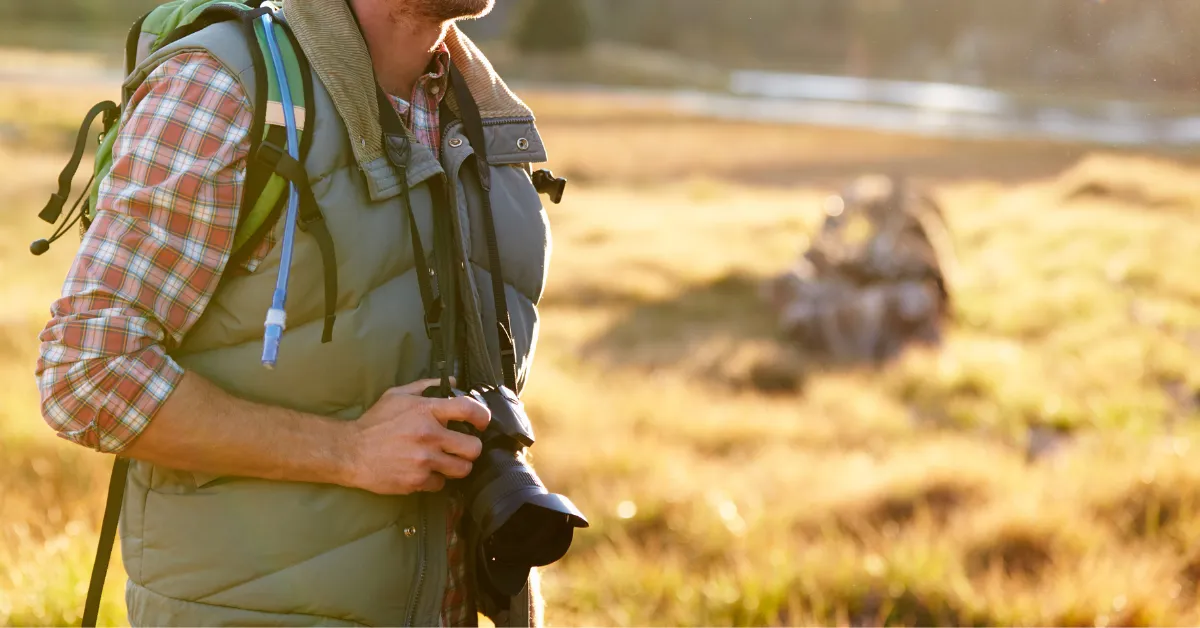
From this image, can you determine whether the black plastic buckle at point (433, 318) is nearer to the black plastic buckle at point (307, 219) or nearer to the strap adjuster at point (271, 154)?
the black plastic buckle at point (307, 219)

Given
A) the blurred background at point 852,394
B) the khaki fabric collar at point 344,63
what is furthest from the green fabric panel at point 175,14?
the blurred background at point 852,394

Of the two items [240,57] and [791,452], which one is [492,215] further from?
[791,452]

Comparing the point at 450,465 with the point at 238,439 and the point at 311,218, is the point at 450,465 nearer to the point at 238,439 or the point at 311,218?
the point at 238,439

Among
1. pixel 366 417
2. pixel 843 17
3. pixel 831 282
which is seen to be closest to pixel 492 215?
pixel 366 417

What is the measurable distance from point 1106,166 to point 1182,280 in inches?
341

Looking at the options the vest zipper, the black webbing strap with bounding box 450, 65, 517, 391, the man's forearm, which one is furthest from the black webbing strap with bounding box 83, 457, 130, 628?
the black webbing strap with bounding box 450, 65, 517, 391

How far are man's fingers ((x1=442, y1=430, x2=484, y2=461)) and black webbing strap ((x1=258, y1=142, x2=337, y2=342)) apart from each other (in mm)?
247

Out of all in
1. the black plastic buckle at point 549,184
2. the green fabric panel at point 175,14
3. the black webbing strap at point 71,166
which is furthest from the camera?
the black plastic buckle at point 549,184

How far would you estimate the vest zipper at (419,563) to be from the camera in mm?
1847

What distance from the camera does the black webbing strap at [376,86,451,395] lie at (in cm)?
182

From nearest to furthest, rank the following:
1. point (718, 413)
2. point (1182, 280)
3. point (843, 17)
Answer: point (718, 413) < point (1182, 280) < point (843, 17)

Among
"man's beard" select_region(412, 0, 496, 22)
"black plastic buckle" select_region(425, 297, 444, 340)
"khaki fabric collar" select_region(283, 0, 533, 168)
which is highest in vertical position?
"man's beard" select_region(412, 0, 496, 22)

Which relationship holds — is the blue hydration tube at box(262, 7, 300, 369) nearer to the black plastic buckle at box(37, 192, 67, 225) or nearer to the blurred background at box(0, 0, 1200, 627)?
the black plastic buckle at box(37, 192, 67, 225)

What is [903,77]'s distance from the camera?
6625 centimetres
